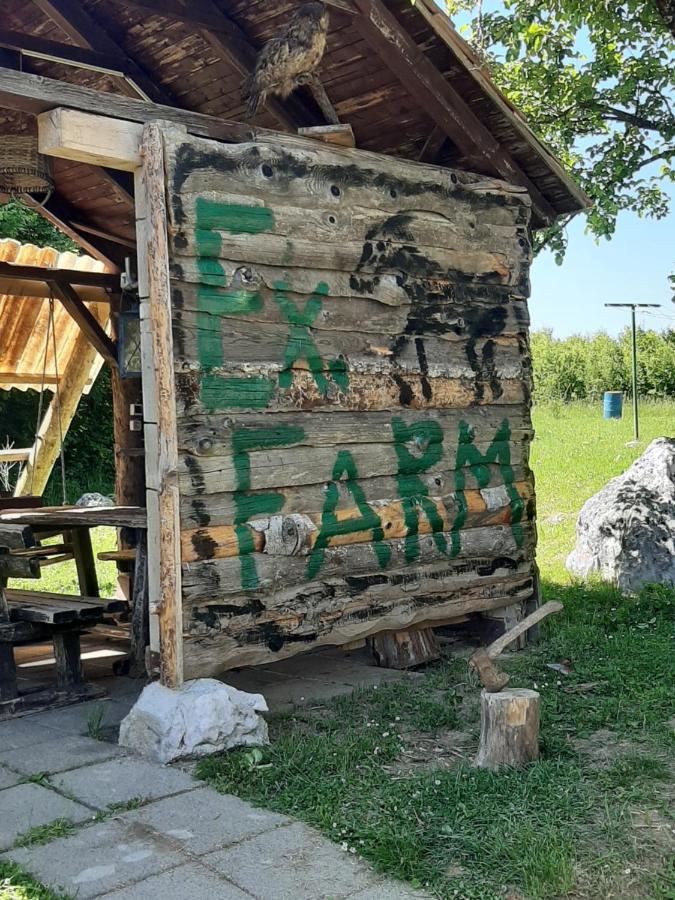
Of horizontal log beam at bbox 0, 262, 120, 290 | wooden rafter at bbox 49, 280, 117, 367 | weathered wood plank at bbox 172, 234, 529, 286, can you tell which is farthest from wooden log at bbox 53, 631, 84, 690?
horizontal log beam at bbox 0, 262, 120, 290

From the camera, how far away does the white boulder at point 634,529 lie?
29.3ft

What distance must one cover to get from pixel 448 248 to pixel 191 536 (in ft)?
8.96

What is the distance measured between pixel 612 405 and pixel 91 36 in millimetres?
20275

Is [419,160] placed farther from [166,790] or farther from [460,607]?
[166,790]

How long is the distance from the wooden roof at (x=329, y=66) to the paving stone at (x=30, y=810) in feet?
12.6

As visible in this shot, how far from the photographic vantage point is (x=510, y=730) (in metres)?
4.45

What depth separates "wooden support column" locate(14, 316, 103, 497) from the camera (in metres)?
9.27

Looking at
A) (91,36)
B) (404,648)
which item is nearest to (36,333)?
(91,36)

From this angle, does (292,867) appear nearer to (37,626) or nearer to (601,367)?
(37,626)

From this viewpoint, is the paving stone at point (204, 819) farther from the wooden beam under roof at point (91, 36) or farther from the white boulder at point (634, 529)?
the white boulder at point (634, 529)

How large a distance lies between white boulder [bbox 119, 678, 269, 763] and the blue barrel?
68.0 ft

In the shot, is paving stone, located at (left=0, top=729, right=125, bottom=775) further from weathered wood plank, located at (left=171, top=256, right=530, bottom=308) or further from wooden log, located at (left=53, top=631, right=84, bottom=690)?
weathered wood plank, located at (left=171, top=256, right=530, bottom=308)

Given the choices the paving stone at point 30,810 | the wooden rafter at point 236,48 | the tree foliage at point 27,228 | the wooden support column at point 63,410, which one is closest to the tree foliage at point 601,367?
the tree foliage at point 27,228

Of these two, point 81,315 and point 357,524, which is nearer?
point 357,524
